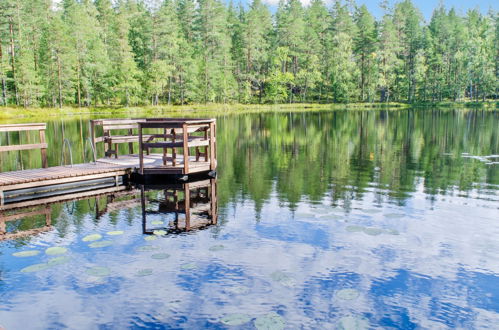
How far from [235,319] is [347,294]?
77.8 inches

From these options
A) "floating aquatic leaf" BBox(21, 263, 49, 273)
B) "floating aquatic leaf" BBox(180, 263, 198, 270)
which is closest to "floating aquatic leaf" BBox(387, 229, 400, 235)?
"floating aquatic leaf" BBox(180, 263, 198, 270)

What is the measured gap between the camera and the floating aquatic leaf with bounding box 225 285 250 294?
297 inches

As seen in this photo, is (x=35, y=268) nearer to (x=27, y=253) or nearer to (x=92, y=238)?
(x=27, y=253)

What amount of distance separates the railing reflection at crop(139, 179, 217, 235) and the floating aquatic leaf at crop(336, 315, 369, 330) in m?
5.22

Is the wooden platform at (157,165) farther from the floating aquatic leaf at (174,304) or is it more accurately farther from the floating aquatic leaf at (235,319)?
the floating aquatic leaf at (235,319)

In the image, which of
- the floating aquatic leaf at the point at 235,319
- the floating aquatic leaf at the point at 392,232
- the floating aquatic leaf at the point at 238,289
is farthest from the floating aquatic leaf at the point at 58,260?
the floating aquatic leaf at the point at 392,232

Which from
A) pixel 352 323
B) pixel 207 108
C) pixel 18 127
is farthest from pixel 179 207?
pixel 207 108

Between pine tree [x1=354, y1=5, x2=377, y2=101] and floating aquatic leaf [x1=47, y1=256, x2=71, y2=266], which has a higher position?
pine tree [x1=354, y1=5, x2=377, y2=101]

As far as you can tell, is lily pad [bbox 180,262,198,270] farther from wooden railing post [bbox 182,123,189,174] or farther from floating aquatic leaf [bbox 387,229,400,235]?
wooden railing post [bbox 182,123,189,174]

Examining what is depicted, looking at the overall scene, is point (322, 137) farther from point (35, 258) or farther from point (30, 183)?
point (35, 258)

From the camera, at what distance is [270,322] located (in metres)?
6.52

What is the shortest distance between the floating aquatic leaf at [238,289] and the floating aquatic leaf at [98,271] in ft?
7.83

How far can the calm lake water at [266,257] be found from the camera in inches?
271

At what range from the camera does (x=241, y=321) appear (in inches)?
259
